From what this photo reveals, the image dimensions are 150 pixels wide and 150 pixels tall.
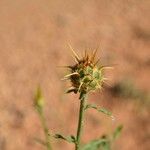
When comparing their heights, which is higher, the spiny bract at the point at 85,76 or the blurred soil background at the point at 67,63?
the blurred soil background at the point at 67,63

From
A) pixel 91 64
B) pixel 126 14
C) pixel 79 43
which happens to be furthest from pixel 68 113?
pixel 91 64

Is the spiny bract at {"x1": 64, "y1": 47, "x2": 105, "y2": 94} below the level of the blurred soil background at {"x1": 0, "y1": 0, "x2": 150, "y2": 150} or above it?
below

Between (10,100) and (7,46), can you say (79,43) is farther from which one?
(10,100)

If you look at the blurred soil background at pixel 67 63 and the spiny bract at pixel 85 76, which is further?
the blurred soil background at pixel 67 63

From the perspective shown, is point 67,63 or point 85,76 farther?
point 67,63

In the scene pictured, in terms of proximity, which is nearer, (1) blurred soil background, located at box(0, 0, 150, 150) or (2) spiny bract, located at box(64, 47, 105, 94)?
(2) spiny bract, located at box(64, 47, 105, 94)
